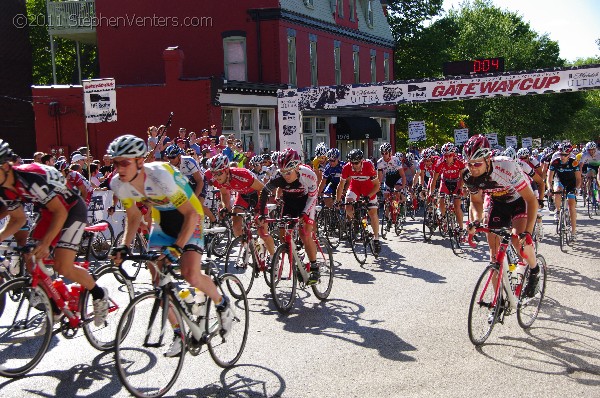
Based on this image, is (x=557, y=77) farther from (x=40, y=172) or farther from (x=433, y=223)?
(x=40, y=172)

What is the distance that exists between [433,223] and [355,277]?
452cm

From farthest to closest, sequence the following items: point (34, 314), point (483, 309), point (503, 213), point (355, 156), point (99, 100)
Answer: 1. point (99, 100)
2. point (355, 156)
3. point (503, 213)
4. point (483, 309)
5. point (34, 314)

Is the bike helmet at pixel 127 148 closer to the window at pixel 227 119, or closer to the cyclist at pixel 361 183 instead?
the cyclist at pixel 361 183

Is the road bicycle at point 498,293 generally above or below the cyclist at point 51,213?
below

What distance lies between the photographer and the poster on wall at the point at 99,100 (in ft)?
48.1

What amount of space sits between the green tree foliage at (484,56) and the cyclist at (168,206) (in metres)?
43.2

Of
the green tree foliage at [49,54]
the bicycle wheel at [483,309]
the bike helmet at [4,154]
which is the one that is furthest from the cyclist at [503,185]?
the green tree foliage at [49,54]

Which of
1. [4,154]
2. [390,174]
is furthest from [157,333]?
[390,174]

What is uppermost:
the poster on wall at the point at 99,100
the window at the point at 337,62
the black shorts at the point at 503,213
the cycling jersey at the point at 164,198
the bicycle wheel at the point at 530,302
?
the window at the point at 337,62

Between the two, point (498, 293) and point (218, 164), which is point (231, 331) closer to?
point (498, 293)

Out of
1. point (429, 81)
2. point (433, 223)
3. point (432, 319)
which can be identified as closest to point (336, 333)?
point (432, 319)

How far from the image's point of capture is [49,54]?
49438 millimetres

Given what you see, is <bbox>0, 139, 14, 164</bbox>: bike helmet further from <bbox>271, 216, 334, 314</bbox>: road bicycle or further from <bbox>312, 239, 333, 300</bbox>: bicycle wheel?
<bbox>312, 239, 333, 300</bbox>: bicycle wheel

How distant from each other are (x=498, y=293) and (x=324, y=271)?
2951 millimetres
